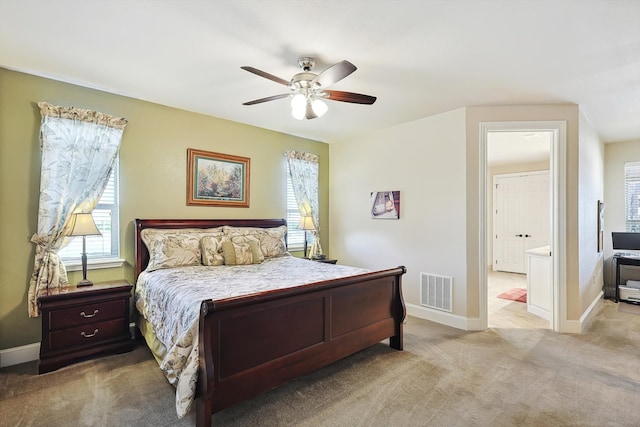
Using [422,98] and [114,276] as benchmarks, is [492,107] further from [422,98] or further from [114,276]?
[114,276]

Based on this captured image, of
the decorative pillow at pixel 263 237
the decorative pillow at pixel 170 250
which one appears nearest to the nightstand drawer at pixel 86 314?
the decorative pillow at pixel 170 250

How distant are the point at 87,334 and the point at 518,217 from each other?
8.18 meters

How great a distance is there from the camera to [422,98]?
353 cm

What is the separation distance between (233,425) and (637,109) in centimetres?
543

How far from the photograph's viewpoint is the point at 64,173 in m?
3.06

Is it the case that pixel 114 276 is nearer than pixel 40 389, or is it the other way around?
pixel 40 389

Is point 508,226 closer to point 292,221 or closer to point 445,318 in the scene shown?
point 445,318

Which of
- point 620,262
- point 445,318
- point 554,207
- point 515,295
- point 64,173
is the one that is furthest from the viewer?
point 515,295

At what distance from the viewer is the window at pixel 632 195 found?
5.35 m

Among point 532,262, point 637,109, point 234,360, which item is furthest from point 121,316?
point 637,109

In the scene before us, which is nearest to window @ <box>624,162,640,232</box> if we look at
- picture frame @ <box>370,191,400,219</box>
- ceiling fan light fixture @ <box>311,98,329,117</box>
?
picture frame @ <box>370,191,400,219</box>

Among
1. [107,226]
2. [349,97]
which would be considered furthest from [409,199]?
[107,226]

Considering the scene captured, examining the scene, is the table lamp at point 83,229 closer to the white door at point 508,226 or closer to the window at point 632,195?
the window at point 632,195

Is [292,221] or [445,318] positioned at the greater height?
[292,221]
